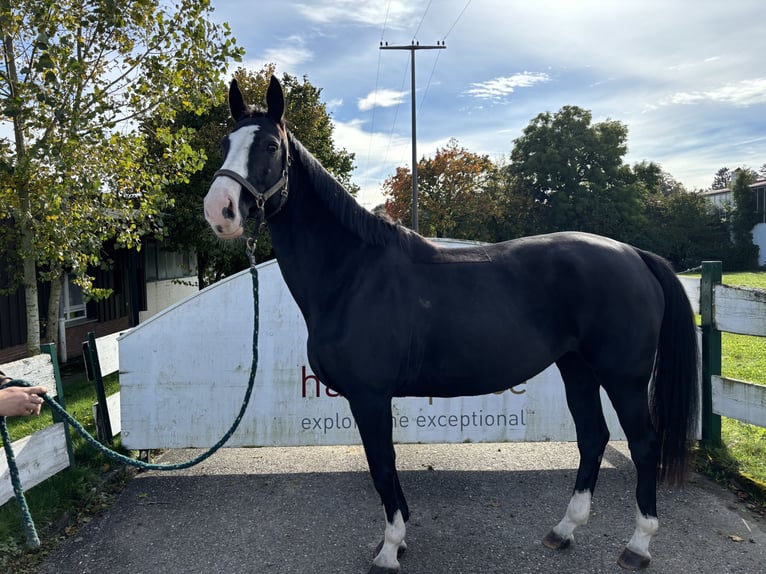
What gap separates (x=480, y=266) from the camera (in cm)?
274

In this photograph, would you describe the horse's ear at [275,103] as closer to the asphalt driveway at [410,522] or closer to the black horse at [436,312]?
the black horse at [436,312]

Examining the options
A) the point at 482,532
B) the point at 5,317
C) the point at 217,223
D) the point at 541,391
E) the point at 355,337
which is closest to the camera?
the point at 217,223

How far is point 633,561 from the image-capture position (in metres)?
2.64

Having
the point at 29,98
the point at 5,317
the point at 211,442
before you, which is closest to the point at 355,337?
the point at 211,442

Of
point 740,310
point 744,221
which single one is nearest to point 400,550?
point 740,310

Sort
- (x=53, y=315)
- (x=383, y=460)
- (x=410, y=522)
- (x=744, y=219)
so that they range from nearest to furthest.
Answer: (x=383, y=460)
(x=410, y=522)
(x=53, y=315)
(x=744, y=219)

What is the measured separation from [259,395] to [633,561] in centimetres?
288

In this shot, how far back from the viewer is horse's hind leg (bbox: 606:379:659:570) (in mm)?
2684

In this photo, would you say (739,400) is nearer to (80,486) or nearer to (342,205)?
(342,205)

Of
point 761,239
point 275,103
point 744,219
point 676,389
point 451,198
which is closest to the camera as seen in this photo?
point 275,103

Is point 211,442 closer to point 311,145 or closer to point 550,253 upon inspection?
point 550,253

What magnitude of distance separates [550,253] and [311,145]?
11.4 metres

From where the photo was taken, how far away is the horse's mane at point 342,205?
259 centimetres

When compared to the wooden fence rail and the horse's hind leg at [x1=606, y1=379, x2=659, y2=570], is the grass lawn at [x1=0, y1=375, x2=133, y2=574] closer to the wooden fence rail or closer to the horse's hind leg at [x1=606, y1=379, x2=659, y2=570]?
the horse's hind leg at [x1=606, y1=379, x2=659, y2=570]
